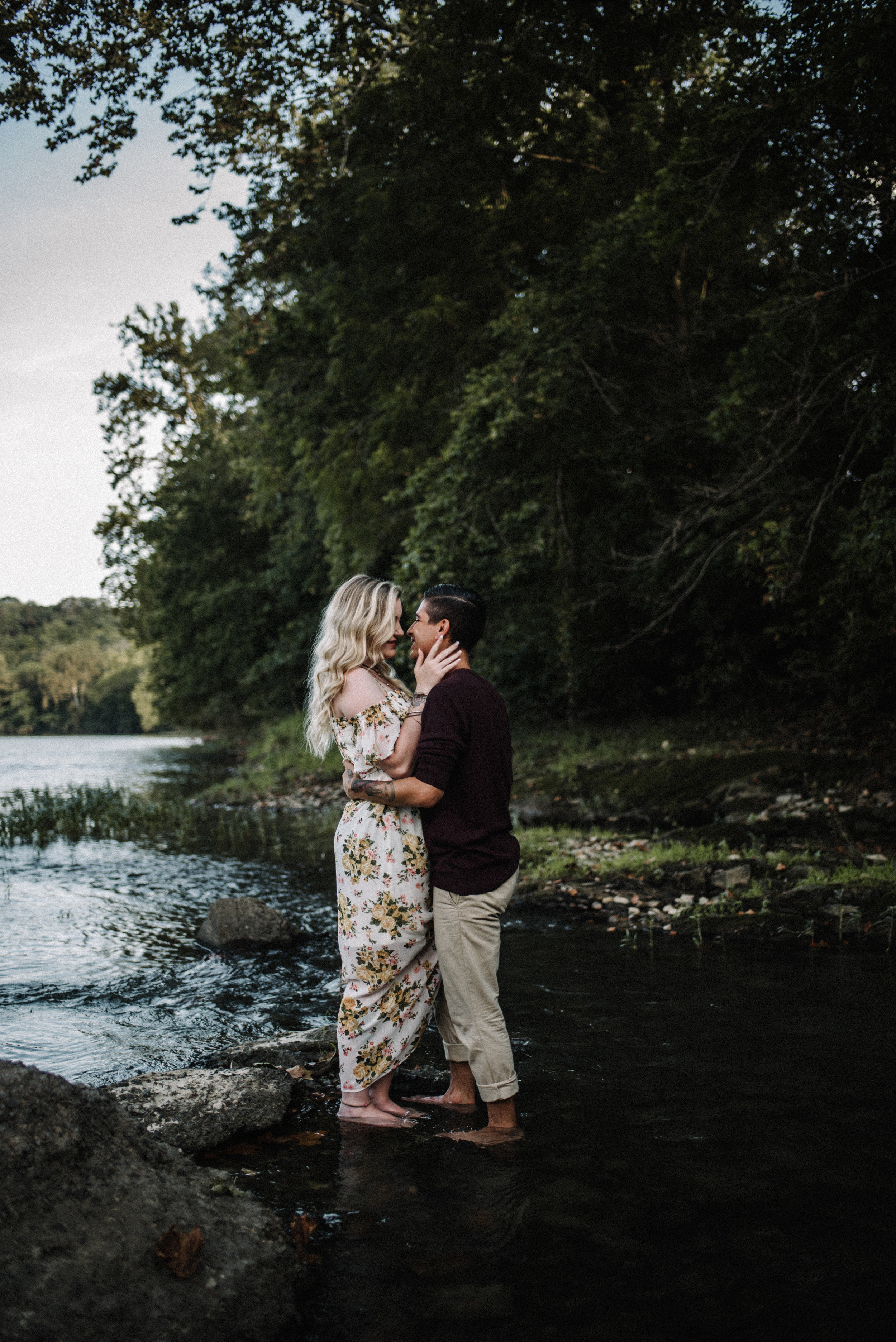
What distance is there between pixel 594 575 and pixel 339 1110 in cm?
1456

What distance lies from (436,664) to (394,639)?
0.31 m

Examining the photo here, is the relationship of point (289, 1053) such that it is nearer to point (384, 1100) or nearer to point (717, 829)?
point (384, 1100)

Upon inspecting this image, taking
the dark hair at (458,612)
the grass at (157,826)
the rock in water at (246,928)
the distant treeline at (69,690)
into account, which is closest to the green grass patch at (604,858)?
the rock in water at (246,928)

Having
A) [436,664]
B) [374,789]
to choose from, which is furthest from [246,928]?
[436,664]

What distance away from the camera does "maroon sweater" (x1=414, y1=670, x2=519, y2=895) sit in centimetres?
405

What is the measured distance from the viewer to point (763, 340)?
10.5 meters

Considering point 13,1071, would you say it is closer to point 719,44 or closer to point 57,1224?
point 57,1224

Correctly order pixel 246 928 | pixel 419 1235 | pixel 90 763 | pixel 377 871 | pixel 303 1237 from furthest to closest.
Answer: pixel 90 763
pixel 246 928
pixel 377 871
pixel 419 1235
pixel 303 1237

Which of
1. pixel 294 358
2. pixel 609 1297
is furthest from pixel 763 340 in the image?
pixel 294 358

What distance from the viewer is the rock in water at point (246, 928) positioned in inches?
311

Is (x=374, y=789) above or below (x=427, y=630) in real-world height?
below

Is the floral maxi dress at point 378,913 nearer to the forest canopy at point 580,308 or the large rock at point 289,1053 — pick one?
the large rock at point 289,1053

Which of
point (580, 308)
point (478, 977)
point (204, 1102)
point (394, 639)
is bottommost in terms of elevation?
point (204, 1102)

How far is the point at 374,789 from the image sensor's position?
13.5 ft
